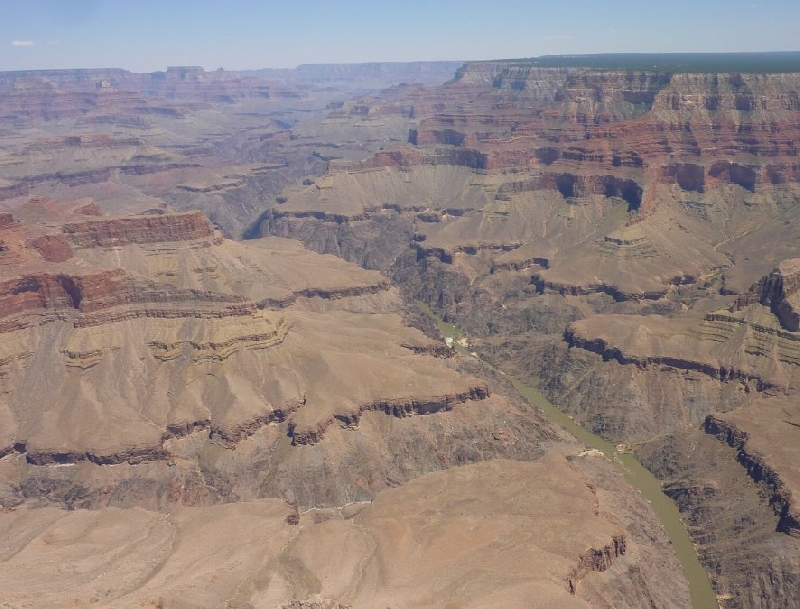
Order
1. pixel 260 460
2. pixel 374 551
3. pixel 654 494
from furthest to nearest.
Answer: pixel 260 460 < pixel 654 494 < pixel 374 551

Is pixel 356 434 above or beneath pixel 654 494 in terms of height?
above

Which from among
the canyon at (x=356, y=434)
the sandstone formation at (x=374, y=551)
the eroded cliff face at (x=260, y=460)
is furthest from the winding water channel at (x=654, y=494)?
the sandstone formation at (x=374, y=551)

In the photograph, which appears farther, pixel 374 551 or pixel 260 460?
pixel 260 460

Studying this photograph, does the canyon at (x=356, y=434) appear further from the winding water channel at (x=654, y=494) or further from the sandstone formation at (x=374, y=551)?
the winding water channel at (x=654, y=494)

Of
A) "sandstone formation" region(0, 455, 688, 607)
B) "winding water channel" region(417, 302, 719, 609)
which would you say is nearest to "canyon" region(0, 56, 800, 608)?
"sandstone formation" region(0, 455, 688, 607)

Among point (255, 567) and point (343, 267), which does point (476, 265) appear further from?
point (255, 567)

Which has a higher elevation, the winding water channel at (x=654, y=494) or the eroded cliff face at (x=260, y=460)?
the eroded cliff face at (x=260, y=460)

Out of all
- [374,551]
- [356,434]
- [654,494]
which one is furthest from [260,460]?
[654,494]

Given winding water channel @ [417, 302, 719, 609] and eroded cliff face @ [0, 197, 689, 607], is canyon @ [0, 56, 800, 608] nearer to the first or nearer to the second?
eroded cliff face @ [0, 197, 689, 607]

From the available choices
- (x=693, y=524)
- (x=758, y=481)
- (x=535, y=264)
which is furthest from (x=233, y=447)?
(x=535, y=264)

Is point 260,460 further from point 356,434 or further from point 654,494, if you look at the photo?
point 654,494
